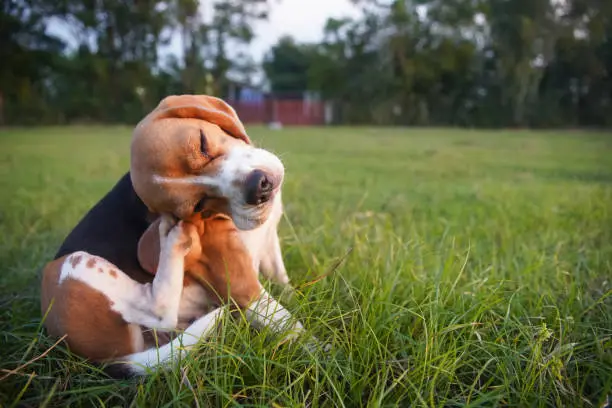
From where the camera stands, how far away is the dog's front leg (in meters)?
1.39

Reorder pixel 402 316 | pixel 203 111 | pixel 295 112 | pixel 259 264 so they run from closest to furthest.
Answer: pixel 203 111 → pixel 402 316 → pixel 259 264 → pixel 295 112

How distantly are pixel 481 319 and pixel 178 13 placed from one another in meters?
6.22

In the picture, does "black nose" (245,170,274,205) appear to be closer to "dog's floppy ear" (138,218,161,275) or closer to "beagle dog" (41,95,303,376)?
"beagle dog" (41,95,303,376)

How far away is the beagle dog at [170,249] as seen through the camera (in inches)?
53.2

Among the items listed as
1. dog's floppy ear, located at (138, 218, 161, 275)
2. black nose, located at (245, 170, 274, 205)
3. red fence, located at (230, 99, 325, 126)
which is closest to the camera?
black nose, located at (245, 170, 274, 205)

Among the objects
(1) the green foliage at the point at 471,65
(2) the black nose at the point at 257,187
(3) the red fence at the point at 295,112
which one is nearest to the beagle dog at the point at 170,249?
(2) the black nose at the point at 257,187

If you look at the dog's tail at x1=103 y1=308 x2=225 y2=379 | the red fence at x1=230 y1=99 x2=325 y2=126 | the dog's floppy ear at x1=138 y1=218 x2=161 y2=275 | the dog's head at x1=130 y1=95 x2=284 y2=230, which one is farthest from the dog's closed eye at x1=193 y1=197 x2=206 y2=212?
the red fence at x1=230 y1=99 x2=325 y2=126

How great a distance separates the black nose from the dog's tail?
33cm

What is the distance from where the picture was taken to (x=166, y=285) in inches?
54.9

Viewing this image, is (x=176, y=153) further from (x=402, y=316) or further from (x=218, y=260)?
(x=402, y=316)

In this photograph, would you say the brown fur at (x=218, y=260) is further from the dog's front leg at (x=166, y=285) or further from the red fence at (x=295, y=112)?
the red fence at (x=295, y=112)

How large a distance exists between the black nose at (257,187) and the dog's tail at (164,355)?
335 mm

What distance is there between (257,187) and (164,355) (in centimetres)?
50

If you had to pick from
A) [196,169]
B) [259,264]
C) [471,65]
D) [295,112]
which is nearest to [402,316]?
[259,264]
